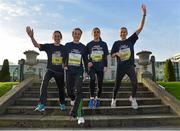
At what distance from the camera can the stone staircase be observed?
5.92 meters

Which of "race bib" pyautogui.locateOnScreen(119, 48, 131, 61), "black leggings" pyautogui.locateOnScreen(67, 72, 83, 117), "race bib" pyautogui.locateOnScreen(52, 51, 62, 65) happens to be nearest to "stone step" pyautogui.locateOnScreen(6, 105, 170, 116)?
"black leggings" pyautogui.locateOnScreen(67, 72, 83, 117)

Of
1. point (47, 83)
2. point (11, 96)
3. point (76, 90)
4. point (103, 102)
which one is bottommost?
point (103, 102)

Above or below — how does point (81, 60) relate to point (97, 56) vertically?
below

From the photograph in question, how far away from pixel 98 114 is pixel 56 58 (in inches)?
68.9

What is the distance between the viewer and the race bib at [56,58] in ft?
21.7

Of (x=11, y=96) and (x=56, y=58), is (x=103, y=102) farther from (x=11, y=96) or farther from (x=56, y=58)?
(x=11, y=96)

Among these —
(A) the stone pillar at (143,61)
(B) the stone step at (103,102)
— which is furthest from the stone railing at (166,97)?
(A) the stone pillar at (143,61)

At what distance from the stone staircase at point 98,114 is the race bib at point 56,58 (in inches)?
Answer: 47.2

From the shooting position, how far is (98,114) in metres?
6.63

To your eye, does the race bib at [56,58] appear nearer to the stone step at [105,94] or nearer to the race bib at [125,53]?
the race bib at [125,53]

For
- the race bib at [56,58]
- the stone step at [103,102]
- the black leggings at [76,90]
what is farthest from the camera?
the stone step at [103,102]

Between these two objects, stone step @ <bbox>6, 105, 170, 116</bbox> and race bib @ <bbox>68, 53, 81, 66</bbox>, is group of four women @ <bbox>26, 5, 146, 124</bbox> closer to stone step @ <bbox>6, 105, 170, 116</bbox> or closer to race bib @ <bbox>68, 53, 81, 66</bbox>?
race bib @ <bbox>68, 53, 81, 66</bbox>

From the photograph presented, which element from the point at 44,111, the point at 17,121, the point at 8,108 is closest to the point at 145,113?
the point at 44,111

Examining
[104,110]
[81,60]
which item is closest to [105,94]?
[104,110]
